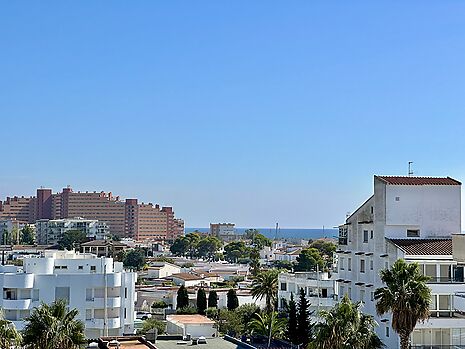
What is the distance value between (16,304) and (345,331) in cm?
3382

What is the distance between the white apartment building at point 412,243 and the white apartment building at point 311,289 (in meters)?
6.97

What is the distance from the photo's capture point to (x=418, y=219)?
177 feet

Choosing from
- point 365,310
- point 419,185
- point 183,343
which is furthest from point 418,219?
point 183,343

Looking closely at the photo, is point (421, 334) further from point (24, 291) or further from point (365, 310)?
point (24, 291)

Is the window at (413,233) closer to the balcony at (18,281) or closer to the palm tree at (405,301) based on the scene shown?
the palm tree at (405,301)

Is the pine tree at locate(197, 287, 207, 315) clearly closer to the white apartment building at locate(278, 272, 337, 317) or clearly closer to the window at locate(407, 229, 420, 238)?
the white apartment building at locate(278, 272, 337, 317)

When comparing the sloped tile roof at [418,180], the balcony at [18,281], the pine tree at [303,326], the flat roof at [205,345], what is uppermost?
the sloped tile roof at [418,180]

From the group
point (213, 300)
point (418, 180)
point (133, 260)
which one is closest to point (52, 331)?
point (418, 180)

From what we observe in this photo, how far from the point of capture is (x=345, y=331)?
39.8 meters

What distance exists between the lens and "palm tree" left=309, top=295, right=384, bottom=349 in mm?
39719

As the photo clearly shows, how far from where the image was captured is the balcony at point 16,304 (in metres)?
64.7

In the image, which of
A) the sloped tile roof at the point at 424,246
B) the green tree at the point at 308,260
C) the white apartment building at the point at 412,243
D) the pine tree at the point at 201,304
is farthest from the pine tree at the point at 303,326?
the green tree at the point at 308,260

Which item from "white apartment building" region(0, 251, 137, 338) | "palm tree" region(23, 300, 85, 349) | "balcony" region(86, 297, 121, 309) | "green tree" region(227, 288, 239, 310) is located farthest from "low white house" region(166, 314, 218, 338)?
"palm tree" region(23, 300, 85, 349)

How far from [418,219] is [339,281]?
8.71 meters
